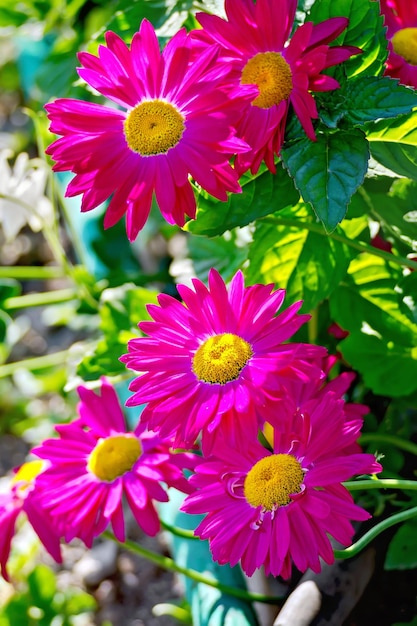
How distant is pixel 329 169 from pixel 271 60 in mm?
84

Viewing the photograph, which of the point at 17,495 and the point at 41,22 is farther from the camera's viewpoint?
the point at 41,22

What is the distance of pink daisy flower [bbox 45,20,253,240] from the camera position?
0.56 meters

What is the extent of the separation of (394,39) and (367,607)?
45cm

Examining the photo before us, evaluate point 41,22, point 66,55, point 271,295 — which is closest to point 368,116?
point 271,295

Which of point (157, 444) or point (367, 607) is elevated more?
point (157, 444)

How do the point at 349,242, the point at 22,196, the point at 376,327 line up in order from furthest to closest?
1. the point at 22,196
2. the point at 376,327
3. the point at 349,242

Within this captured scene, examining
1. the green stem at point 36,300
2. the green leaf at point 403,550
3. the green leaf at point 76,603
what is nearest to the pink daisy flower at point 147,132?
the green leaf at point 403,550

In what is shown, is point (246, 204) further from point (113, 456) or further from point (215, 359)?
point (113, 456)

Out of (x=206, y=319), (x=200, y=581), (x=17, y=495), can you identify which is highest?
(x=206, y=319)

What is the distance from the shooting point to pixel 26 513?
0.74m

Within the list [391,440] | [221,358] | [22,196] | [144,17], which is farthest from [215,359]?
[22,196]

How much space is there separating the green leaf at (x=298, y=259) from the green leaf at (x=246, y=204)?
0.07 m

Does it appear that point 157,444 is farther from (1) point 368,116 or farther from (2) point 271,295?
(1) point 368,116

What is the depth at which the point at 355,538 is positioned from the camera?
0.70 meters
